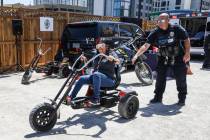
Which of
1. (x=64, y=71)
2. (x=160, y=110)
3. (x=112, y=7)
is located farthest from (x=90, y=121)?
(x=112, y=7)

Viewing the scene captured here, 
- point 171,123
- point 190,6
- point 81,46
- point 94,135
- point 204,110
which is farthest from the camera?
point 190,6

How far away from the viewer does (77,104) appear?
533 centimetres

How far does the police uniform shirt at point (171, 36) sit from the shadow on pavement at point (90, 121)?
5.92 feet

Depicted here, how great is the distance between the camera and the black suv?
964 cm

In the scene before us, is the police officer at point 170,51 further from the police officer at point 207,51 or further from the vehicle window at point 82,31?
the police officer at point 207,51

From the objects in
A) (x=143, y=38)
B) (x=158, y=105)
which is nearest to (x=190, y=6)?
(x=143, y=38)

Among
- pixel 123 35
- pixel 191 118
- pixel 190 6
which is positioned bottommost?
pixel 191 118

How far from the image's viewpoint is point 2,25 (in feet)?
32.7

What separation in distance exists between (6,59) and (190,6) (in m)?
77.9

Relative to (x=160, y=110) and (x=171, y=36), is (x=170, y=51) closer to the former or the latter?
(x=171, y=36)

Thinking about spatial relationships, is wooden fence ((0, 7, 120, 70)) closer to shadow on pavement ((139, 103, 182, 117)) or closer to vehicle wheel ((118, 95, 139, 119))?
shadow on pavement ((139, 103, 182, 117))

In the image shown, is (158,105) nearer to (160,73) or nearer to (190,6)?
(160,73)

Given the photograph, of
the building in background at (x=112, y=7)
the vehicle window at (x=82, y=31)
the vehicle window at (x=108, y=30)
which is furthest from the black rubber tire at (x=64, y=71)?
the building in background at (x=112, y=7)

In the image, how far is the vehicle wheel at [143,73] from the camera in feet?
28.8
